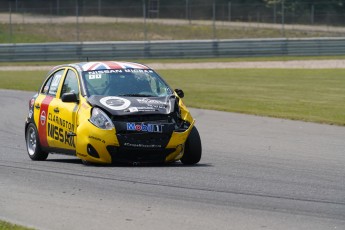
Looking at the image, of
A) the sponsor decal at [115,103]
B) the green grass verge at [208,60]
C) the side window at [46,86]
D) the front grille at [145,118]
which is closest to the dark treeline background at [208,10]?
the green grass verge at [208,60]

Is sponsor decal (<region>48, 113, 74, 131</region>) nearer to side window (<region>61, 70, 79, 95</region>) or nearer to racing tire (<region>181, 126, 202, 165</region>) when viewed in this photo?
side window (<region>61, 70, 79, 95</region>)

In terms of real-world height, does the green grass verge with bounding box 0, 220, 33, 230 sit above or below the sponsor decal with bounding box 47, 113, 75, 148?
below

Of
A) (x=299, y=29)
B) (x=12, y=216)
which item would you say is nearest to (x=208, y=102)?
(x=12, y=216)

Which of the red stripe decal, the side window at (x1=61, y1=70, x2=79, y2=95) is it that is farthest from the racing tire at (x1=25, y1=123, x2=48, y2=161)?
the side window at (x1=61, y1=70, x2=79, y2=95)

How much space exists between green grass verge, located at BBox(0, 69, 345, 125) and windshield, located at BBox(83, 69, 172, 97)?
23.2ft

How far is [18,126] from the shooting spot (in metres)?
18.9

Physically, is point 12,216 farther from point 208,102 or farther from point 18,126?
point 208,102

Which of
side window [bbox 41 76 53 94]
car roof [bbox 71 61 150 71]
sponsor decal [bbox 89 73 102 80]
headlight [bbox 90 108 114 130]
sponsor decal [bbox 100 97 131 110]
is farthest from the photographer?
side window [bbox 41 76 53 94]

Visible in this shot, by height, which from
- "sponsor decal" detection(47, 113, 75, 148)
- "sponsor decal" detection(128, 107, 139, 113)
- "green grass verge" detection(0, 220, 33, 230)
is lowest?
"green grass verge" detection(0, 220, 33, 230)

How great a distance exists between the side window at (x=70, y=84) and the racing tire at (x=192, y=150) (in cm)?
169

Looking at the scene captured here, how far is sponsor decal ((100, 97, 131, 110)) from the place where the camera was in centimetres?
1162

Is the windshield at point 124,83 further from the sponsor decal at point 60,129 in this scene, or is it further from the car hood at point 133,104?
the sponsor decal at point 60,129

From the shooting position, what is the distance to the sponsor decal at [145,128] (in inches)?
451

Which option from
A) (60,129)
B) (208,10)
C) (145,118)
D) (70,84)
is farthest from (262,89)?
(208,10)
